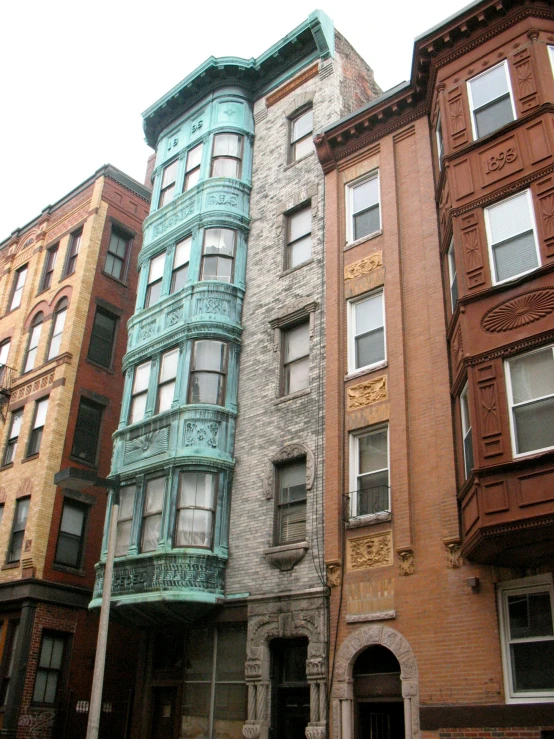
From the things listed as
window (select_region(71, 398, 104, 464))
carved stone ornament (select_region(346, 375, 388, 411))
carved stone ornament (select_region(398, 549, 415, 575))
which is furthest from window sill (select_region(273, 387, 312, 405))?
window (select_region(71, 398, 104, 464))

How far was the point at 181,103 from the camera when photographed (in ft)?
86.9

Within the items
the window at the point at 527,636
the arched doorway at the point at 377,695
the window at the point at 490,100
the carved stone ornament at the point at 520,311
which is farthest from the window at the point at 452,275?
the arched doorway at the point at 377,695

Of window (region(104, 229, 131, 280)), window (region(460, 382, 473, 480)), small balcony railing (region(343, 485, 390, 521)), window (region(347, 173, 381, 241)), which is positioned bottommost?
small balcony railing (region(343, 485, 390, 521))

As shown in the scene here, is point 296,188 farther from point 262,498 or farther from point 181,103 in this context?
point 262,498

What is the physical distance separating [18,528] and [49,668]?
4611 millimetres

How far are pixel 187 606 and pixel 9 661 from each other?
7685 millimetres

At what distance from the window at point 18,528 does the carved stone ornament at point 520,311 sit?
645 inches

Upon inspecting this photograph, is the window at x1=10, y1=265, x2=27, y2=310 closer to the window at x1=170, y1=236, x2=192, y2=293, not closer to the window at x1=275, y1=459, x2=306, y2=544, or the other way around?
the window at x1=170, y1=236, x2=192, y2=293

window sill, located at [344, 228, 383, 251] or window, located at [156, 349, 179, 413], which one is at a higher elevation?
window sill, located at [344, 228, 383, 251]

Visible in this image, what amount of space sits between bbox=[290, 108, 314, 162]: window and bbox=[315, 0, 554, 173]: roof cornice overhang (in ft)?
5.64

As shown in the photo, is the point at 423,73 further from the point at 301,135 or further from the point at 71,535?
the point at 71,535

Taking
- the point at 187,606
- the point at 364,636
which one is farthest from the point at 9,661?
the point at 364,636

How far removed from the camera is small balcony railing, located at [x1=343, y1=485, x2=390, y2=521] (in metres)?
15.7

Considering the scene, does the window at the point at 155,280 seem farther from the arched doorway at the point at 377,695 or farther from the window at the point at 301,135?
the arched doorway at the point at 377,695
